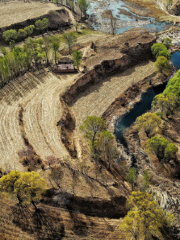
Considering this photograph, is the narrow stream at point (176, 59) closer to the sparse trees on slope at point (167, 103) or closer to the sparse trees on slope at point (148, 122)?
the sparse trees on slope at point (167, 103)

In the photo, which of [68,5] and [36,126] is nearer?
Result: [36,126]

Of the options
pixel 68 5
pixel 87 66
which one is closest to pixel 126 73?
pixel 87 66

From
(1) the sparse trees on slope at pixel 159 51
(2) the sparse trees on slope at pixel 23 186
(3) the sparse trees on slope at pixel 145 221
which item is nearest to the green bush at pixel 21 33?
(1) the sparse trees on slope at pixel 159 51

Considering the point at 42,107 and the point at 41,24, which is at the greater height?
the point at 41,24

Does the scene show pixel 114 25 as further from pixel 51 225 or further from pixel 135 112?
pixel 51 225

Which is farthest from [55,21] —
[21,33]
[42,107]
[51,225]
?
[51,225]

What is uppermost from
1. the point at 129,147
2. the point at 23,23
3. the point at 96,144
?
the point at 23,23

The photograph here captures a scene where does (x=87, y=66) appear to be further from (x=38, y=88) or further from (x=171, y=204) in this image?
(x=171, y=204)
